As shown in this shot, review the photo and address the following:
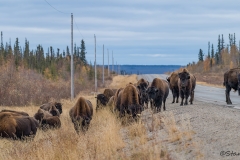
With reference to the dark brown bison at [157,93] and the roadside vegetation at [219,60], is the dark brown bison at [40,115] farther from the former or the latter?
the roadside vegetation at [219,60]

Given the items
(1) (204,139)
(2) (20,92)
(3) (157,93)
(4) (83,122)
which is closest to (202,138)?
(1) (204,139)

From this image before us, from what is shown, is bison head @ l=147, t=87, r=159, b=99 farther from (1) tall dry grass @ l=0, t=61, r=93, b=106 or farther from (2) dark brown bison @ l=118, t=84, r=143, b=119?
(1) tall dry grass @ l=0, t=61, r=93, b=106

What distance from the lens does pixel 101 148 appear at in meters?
12.5

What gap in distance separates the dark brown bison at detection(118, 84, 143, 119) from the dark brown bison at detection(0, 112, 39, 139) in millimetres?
3305

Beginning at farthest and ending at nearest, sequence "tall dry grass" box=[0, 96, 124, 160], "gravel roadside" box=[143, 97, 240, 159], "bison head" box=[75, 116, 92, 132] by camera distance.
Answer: "bison head" box=[75, 116, 92, 132] < "tall dry grass" box=[0, 96, 124, 160] < "gravel roadside" box=[143, 97, 240, 159]

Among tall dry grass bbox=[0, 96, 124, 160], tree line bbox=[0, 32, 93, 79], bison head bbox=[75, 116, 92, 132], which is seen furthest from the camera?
tree line bbox=[0, 32, 93, 79]

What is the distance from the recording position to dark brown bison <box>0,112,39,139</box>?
54.3ft

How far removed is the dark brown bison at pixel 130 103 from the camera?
17062mm

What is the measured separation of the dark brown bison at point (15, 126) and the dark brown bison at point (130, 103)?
3.31m

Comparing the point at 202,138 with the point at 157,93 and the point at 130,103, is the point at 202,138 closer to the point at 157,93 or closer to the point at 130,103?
the point at 130,103

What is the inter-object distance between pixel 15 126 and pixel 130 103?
401cm

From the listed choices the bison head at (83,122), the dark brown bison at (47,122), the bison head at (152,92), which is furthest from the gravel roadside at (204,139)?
the dark brown bison at (47,122)

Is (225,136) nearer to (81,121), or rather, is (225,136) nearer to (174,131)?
(174,131)

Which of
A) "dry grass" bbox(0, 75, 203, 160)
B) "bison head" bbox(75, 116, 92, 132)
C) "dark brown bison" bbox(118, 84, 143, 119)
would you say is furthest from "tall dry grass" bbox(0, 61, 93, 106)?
"dry grass" bbox(0, 75, 203, 160)
